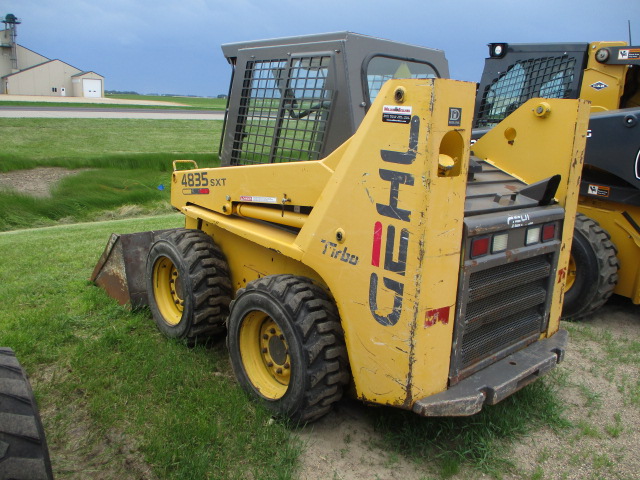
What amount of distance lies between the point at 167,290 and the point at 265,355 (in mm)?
1457

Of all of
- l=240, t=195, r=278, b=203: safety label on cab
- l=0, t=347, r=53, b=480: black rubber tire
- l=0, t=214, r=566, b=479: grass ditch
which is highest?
l=240, t=195, r=278, b=203: safety label on cab

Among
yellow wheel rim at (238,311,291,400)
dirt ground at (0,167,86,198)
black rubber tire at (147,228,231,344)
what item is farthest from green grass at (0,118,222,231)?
yellow wheel rim at (238,311,291,400)

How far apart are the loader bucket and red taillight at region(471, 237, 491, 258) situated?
116 inches

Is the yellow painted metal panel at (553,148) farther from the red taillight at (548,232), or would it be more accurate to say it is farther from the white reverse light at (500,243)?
the white reverse light at (500,243)

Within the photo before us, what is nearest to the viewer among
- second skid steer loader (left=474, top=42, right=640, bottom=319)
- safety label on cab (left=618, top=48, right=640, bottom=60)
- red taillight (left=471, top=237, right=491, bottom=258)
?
red taillight (left=471, top=237, right=491, bottom=258)

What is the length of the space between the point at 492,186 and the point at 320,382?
62.7 inches

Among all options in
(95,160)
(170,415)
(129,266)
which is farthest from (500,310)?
(95,160)

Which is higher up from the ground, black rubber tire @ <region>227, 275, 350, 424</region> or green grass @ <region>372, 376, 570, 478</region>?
black rubber tire @ <region>227, 275, 350, 424</region>

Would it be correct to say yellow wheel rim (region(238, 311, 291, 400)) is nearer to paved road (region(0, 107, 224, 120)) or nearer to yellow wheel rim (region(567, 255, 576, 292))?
yellow wheel rim (region(567, 255, 576, 292))

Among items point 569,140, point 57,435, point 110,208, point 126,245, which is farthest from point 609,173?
point 110,208

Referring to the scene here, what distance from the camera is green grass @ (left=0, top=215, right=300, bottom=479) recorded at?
3.02 metres

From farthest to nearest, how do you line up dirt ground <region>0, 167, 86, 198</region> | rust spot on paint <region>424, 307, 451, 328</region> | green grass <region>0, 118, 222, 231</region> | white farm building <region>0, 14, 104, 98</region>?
white farm building <region>0, 14, 104, 98</region> < dirt ground <region>0, 167, 86, 198</region> < green grass <region>0, 118, 222, 231</region> < rust spot on paint <region>424, 307, 451, 328</region>

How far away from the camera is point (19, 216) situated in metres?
13.2

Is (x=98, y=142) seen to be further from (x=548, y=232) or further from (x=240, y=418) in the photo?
(x=548, y=232)
